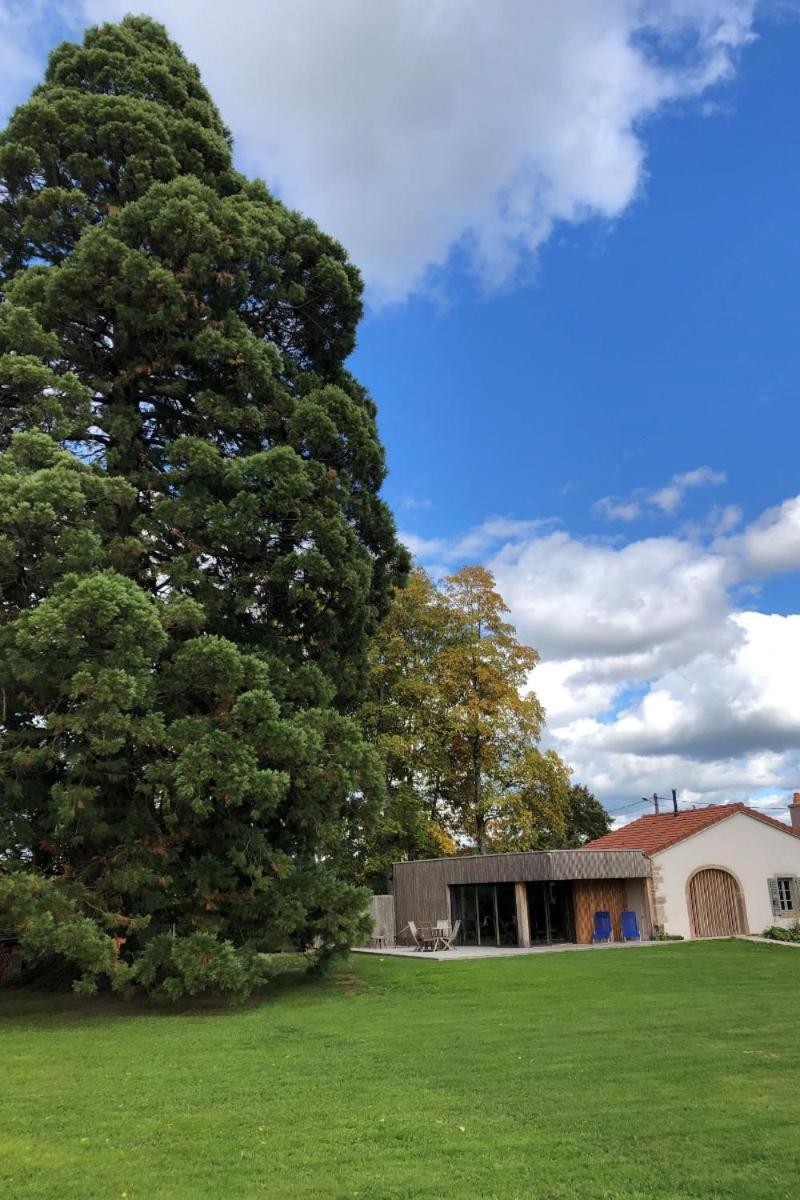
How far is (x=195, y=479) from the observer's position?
15.4m

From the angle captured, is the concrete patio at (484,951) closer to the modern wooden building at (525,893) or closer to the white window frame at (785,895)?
the modern wooden building at (525,893)

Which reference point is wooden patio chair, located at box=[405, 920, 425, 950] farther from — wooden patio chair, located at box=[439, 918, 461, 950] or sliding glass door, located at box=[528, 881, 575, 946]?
sliding glass door, located at box=[528, 881, 575, 946]

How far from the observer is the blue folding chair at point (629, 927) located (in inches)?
1023

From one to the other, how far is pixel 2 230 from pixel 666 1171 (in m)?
18.7

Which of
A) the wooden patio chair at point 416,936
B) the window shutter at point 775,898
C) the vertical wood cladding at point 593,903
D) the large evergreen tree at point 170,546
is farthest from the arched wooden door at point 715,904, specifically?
the large evergreen tree at point 170,546

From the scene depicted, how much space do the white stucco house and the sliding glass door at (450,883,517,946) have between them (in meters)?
4.25

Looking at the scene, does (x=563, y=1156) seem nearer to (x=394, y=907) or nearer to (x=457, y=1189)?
(x=457, y=1189)

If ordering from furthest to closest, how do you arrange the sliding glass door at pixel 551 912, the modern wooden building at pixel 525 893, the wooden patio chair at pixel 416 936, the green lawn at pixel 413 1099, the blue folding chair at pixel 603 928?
1. the sliding glass door at pixel 551 912
2. the blue folding chair at pixel 603 928
3. the wooden patio chair at pixel 416 936
4. the modern wooden building at pixel 525 893
5. the green lawn at pixel 413 1099

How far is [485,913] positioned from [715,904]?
7.01 meters

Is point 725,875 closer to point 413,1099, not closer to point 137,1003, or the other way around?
point 137,1003

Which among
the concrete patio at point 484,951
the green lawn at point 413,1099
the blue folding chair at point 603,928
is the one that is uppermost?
the blue folding chair at point 603,928

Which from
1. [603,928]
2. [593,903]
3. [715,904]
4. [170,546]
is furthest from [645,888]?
[170,546]

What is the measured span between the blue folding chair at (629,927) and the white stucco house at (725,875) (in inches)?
22.4

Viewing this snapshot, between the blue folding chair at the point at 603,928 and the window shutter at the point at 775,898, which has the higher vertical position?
the window shutter at the point at 775,898
